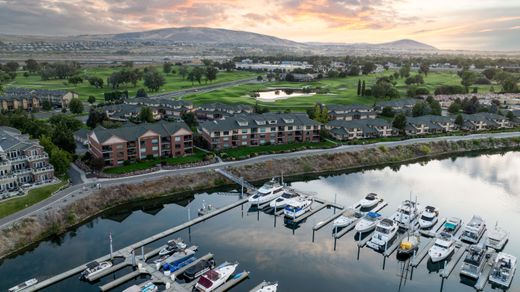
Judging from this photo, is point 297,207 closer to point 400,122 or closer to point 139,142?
point 139,142

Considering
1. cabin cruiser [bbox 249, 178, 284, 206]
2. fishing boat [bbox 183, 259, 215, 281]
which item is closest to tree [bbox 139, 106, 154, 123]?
cabin cruiser [bbox 249, 178, 284, 206]

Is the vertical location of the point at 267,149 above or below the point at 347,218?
above

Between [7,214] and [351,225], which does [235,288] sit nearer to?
[351,225]

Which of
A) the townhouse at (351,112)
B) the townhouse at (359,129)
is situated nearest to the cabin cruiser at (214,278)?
the townhouse at (359,129)

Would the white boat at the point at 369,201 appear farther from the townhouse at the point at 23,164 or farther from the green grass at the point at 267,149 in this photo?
the townhouse at the point at 23,164

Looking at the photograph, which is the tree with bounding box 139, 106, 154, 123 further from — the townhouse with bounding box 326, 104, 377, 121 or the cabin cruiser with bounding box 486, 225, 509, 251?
the cabin cruiser with bounding box 486, 225, 509, 251

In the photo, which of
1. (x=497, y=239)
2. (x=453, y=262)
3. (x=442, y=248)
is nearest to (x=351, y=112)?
(x=497, y=239)
